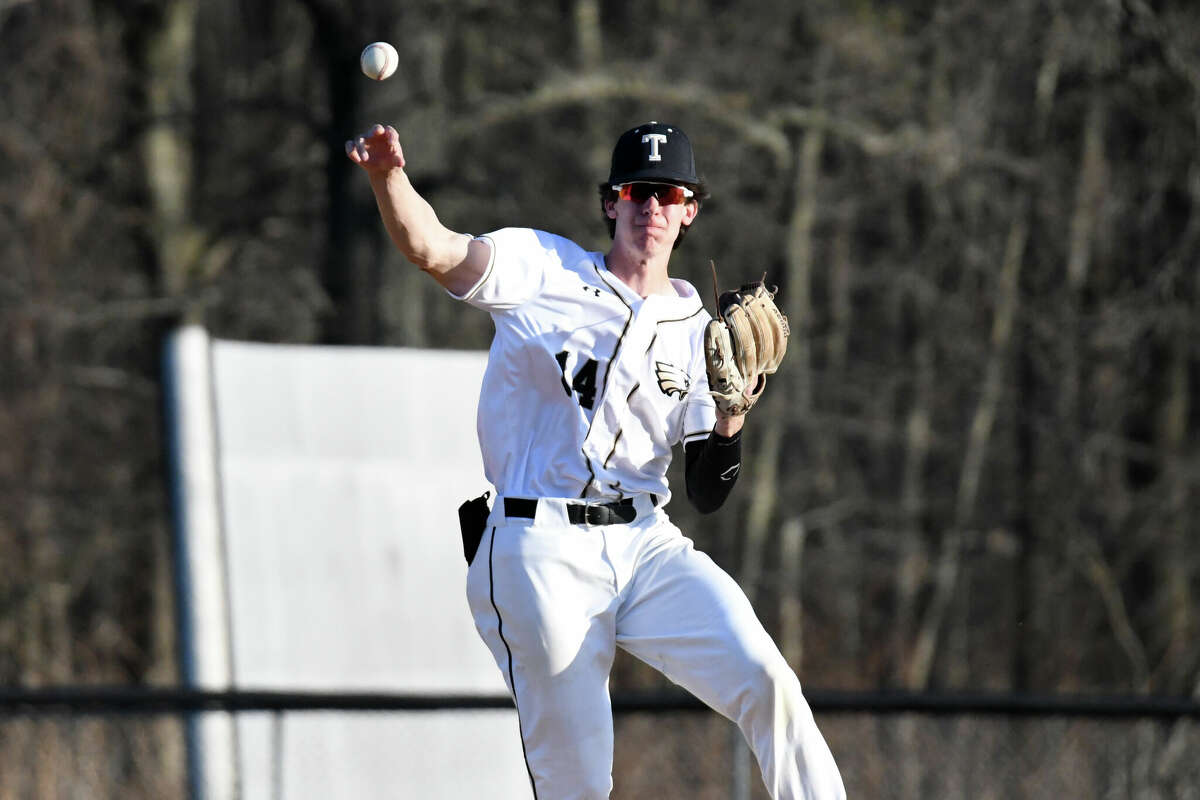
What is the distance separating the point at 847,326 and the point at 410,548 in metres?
10.5

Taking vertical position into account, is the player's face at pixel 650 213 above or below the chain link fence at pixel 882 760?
above

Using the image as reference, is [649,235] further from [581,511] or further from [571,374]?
[581,511]

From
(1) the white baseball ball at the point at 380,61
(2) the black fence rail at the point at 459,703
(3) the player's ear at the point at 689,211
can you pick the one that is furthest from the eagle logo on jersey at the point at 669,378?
(2) the black fence rail at the point at 459,703

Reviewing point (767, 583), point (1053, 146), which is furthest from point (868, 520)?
point (1053, 146)

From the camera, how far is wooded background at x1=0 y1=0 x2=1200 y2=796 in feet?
40.9

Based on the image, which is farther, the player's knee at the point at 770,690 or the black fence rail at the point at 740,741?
the black fence rail at the point at 740,741

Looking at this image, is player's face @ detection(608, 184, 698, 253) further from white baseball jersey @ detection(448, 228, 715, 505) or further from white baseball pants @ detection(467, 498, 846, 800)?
white baseball pants @ detection(467, 498, 846, 800)

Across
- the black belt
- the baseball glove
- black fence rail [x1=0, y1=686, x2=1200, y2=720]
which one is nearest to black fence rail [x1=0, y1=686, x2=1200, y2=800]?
black fence rail [x1=0, y1=686, x2=1200, y2=720]

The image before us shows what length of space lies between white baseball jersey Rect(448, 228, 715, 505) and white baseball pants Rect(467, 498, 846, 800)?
Result: 0.11 metres

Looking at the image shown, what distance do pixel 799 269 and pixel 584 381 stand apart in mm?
10702

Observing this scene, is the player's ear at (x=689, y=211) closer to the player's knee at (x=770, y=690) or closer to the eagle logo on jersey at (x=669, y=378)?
the eagle logo on jersey at (x=669, y=378)

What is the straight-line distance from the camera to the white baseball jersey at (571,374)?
411 cm

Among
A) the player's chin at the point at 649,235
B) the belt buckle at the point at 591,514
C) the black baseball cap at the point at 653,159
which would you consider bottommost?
the belt buckle at the point at 591,514

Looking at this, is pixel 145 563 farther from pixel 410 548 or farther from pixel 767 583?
pixel 410 548
